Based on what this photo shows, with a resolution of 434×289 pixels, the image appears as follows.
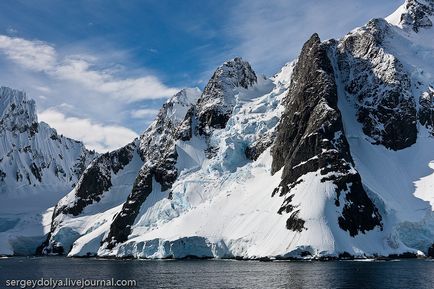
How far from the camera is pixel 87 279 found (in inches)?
5295

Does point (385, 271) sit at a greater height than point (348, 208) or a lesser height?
lesser

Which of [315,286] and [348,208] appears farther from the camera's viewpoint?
[348,208]

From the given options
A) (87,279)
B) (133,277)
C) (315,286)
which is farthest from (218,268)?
(315,286)

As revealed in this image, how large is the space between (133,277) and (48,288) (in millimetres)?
26333

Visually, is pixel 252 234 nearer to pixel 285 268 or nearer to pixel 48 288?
pixel 285 268

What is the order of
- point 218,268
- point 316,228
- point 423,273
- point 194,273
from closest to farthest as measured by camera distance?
1. point 423,273
2. point 194,273
3. point 218,268
4. point 316,228

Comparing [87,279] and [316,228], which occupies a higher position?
[316,228]

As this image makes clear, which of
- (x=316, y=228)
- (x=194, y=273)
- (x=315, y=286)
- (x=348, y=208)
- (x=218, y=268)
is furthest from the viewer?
(x=348, y=208)

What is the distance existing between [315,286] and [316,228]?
70.3 m

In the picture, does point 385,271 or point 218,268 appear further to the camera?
point 218,268

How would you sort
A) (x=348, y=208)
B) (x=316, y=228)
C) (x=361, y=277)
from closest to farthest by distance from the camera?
1. (x=361, y=277)
2. (x=316, y=228)
3. (x=348, y=208)

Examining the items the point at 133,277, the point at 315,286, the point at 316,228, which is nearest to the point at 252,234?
the point at 316,228

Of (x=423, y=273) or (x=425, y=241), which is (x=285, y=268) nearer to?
(x=423, y=273)

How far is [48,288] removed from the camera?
117 metres
